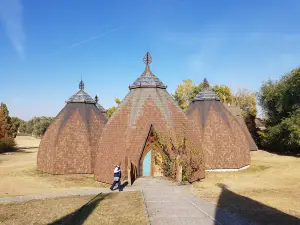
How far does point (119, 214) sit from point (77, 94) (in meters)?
16.7

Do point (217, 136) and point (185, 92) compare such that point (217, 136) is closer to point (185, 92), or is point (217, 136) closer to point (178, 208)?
point (178, 208)

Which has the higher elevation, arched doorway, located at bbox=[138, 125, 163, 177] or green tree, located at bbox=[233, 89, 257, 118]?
green tree, located at bbox=[233, 89, 257, 118]

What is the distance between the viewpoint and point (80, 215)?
12.4 meters

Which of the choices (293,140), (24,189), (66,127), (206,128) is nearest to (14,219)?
(24,189)

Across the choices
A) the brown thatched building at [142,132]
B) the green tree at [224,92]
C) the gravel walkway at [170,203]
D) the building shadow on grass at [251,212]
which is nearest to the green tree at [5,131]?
the brown thatched building at [142,132]

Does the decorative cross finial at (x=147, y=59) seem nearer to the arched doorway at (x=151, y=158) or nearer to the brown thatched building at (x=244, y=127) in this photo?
the arched doorway at (x=151, y=158)

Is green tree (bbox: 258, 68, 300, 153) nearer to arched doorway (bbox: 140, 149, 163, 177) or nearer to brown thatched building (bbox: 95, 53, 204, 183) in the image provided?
brown thatched building (bbox: 95, 53, 204, 183)

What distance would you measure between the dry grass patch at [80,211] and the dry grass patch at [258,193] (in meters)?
4.58

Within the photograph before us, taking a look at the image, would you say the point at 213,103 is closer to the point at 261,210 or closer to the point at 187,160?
the point at 187,160

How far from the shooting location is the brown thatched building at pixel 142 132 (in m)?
19.8

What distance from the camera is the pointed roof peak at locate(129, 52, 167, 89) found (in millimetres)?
22172

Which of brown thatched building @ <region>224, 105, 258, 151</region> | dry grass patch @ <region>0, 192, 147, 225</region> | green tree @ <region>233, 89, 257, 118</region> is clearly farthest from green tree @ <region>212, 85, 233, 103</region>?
dry grass patch @ <region>0, 192, 147, 225</region>

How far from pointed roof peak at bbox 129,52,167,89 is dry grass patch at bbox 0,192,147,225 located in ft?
30.3

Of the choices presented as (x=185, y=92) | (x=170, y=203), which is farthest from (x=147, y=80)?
(x=185, y=92)
